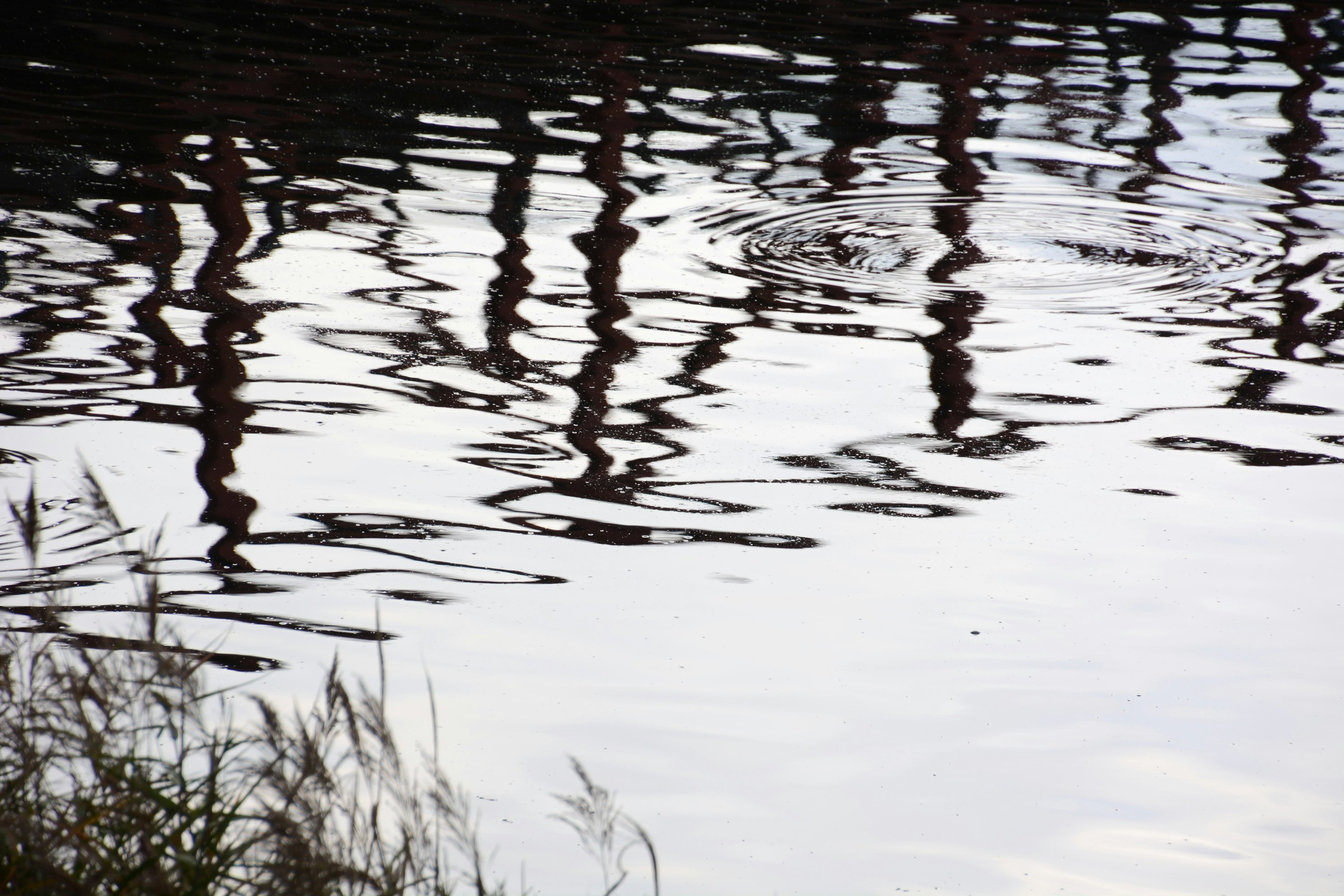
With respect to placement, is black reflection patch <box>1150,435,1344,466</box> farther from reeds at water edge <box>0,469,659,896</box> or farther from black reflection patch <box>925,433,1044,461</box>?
reeds at water edge <box>0,469,659,896</box>

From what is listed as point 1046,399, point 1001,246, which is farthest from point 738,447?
point 1001,246

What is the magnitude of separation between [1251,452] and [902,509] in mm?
714

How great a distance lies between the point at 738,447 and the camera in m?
2.72

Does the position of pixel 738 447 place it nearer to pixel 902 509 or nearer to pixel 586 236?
pixel 902 509

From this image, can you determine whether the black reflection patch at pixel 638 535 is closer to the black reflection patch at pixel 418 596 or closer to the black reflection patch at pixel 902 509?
the black reflection patch at pixel 902 509

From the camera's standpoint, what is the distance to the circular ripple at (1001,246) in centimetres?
366

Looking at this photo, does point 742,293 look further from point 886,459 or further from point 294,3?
point 294,3

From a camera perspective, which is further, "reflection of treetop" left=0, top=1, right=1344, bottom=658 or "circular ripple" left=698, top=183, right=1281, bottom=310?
"circular ripple" left=698, top=183, right=1281, bottom=310

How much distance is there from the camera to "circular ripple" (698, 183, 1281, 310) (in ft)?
12.0

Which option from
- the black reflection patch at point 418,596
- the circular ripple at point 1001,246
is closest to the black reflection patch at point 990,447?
the circular ripple at point 1001,246

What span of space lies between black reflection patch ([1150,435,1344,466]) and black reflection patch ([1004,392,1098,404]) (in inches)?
8.0

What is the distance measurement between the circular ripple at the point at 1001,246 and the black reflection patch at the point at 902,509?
1113mm

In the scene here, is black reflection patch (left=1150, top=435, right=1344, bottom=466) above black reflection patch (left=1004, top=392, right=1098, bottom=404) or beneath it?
beneath

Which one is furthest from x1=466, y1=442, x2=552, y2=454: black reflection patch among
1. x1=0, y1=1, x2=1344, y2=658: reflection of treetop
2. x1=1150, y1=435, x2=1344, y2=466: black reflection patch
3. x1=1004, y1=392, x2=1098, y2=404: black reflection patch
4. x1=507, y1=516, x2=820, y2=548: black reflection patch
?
x1=1150, y1=435, x2=1344, y2=466: black reflection patch
